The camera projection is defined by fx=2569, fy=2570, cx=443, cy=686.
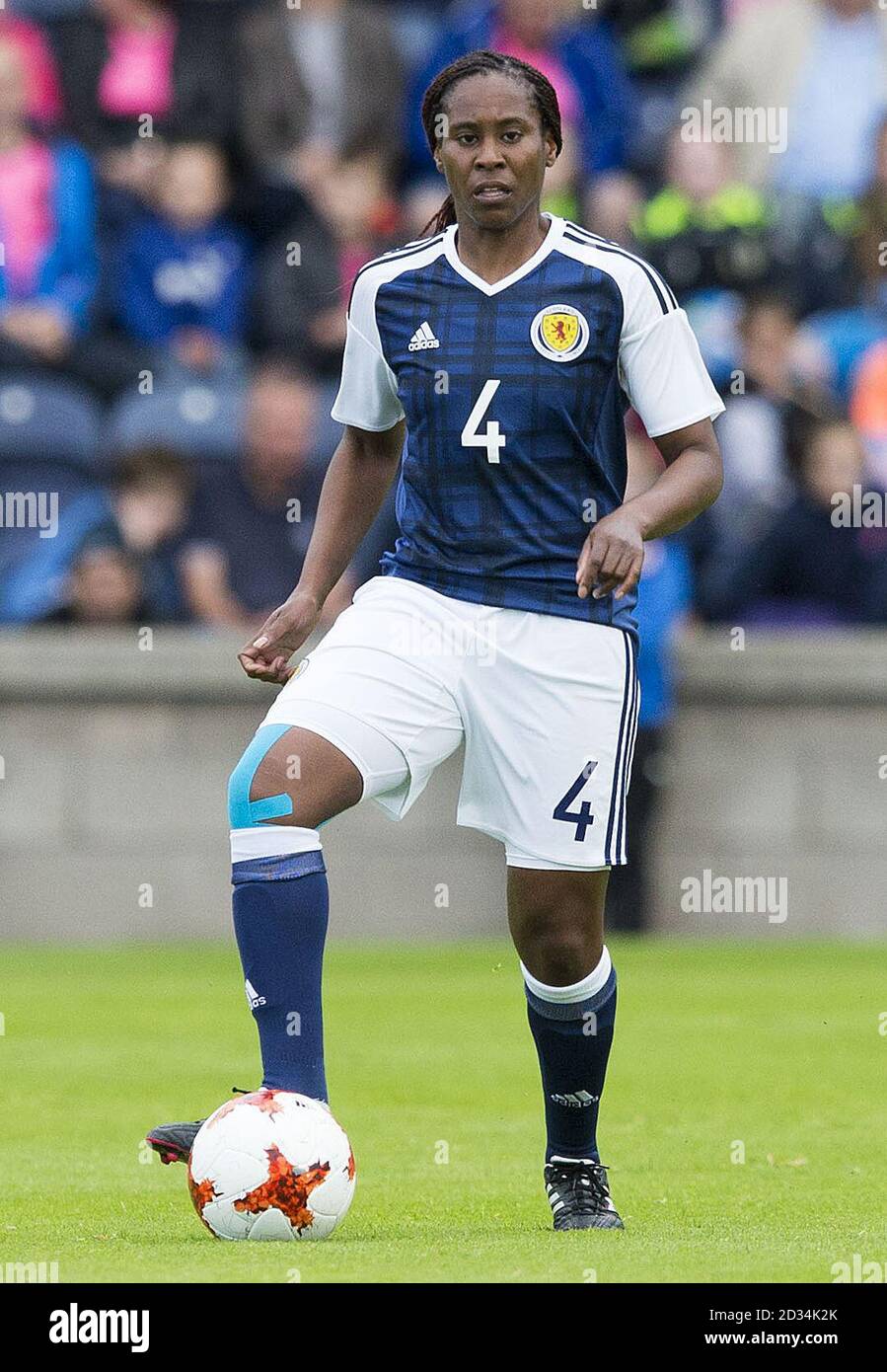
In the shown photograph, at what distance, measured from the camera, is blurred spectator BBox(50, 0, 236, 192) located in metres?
14.3

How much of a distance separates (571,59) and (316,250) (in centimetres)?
184

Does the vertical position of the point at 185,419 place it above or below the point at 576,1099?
above

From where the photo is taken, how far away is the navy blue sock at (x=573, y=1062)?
581 cm

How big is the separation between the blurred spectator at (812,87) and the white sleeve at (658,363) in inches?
359

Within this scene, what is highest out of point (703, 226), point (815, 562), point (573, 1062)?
point (703, 226)

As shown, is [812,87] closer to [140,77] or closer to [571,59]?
[571,59]

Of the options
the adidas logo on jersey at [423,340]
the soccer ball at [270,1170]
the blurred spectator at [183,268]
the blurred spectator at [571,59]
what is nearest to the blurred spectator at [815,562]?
the blurred spectator at [571,59]

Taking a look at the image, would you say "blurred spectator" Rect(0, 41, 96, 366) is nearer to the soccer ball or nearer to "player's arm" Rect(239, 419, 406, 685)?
"player's arm" Rect(239, 419, 406, 685)

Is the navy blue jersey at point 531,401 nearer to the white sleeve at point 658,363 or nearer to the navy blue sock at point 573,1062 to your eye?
the white sleeve at point 658,363

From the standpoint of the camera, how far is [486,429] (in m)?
5.51

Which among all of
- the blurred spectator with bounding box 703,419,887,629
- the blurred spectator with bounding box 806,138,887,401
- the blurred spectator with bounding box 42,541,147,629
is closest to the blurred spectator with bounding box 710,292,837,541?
the blurred spectator with bounding box 703,419,887,629

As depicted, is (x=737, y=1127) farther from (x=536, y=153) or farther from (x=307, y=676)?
(x=536, y=153)

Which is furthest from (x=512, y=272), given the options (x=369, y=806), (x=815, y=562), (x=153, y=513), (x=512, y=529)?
(x=815, y=562)

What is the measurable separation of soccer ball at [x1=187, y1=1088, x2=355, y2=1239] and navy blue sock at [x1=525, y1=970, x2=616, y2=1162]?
72cm
